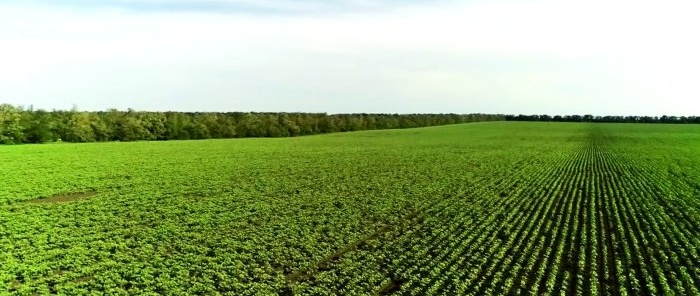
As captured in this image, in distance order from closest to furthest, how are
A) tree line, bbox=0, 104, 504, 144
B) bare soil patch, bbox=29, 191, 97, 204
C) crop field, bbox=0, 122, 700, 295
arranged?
crop field, bbox=0, 122, 700, 295, bare soil patch, bbox=29, 191, 97, 204, tree line, bbox=0, 104, 504, 144

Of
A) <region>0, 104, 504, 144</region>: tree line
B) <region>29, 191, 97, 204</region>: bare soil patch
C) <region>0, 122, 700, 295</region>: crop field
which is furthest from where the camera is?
<region>0, 104, 504, 144</region>: tree line

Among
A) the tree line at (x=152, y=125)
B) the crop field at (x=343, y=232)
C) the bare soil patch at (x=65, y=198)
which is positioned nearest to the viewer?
the crop field at (x=343, y=232)

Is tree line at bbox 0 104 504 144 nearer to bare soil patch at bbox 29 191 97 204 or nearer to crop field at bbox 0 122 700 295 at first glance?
crop field at bbox 0 122 700 295

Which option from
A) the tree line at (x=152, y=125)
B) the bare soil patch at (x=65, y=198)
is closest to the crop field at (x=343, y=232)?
the bare soil patch at (x=65, y=198)

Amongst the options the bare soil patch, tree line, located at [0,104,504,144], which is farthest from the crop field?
tree line, located at [0,104,504,144]

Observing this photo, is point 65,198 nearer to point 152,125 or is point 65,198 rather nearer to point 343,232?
point 343,232

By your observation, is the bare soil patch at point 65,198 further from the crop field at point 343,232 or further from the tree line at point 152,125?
the tree line at point 152,125

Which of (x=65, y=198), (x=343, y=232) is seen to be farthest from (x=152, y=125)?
(x=343, y=232)
